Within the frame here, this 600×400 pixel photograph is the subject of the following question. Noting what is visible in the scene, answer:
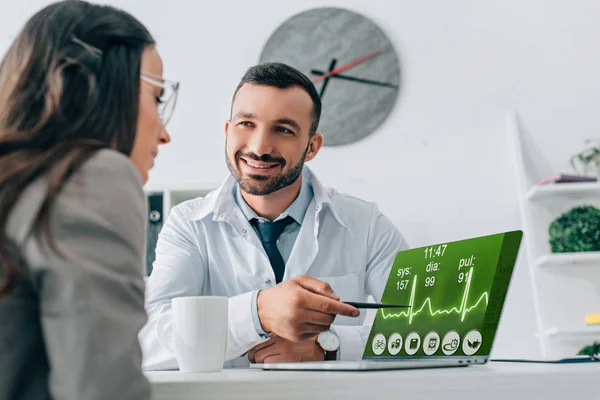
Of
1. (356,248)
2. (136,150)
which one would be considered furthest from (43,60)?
(356,248)

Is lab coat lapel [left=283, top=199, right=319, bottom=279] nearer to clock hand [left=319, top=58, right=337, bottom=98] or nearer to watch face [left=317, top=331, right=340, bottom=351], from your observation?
watch face [left=317, top=331, right=340, bottom=351]

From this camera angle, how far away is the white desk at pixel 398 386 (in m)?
0.77

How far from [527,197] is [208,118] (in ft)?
4.70

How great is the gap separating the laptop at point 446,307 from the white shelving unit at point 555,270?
1.83m

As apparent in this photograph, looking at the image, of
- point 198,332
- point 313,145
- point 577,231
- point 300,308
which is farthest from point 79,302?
point 577,231

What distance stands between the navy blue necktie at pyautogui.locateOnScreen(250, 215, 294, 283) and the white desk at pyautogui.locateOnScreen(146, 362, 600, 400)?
45.8 inches

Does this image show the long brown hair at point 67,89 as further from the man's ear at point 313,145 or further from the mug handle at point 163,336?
the man's ear at point 313,145

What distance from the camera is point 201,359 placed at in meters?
1.05

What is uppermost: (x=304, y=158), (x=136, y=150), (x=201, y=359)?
(x=136, y=150)

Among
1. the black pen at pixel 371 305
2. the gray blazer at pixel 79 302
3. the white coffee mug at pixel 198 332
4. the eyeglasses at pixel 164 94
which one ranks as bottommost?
the white coffee mug at pixel 198 332

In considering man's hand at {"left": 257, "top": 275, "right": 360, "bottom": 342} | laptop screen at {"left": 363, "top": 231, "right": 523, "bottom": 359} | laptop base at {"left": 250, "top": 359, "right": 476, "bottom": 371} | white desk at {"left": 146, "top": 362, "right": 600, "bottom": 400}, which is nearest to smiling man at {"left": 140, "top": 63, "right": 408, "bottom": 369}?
man's hand at {"left": 257, "top": 275, "right": 360, "bottom": 342}

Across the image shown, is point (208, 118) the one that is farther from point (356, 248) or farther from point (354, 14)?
point (356, 248)

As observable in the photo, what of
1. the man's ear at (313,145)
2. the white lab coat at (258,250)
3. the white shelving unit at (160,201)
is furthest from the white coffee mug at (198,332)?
the white shelving unit at (160,201)

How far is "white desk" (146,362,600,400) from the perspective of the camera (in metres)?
0.77
